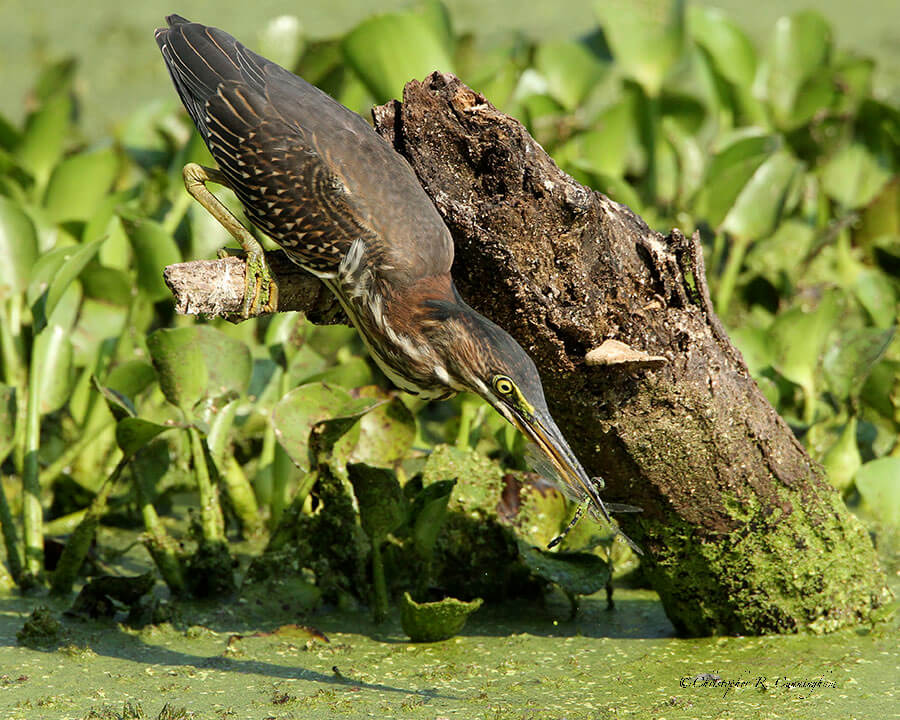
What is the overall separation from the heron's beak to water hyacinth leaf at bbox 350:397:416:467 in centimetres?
137

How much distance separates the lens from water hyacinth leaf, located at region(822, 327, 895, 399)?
14.8 feet

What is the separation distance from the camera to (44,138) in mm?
6137

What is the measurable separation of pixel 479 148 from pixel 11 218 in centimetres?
244

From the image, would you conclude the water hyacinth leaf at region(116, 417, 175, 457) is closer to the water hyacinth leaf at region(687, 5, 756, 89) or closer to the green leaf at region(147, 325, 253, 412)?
the green leaf at region(147, 325, 253, 412)

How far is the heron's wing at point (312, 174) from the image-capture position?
10.0ft

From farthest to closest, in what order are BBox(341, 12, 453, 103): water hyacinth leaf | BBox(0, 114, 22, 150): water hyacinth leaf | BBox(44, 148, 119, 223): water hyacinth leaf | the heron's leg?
BBox(0, 114, 22, 150): water hyacinth leaf < BBox(44, 148, 119, 223): water hyacinth leaf < BBox(341, 12, 453, 103): water hyacinth leaf < the heron's leg

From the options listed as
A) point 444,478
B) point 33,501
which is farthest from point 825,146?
point 33,501

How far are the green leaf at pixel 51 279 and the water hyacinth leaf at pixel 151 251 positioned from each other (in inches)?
26.1

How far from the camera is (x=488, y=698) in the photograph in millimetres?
3285

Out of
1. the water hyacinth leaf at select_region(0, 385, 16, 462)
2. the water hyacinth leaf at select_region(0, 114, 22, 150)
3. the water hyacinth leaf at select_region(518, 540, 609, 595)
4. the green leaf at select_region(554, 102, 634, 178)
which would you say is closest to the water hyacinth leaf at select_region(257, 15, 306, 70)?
the water hyacinth leaf at select_region(0, 114, 22, 150)

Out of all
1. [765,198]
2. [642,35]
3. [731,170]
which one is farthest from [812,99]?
[731,170]

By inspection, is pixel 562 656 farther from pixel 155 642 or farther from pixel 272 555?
pixel 155 642

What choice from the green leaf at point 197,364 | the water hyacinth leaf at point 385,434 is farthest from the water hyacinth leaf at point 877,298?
the green leaf at point 197,364

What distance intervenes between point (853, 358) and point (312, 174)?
2.47 metres
